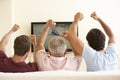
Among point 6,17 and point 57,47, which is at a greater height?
point 6,17

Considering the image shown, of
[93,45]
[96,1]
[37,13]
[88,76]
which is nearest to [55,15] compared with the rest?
[37,13]

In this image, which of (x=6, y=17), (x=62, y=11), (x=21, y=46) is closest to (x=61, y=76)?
Answer: (x=21, y=46)

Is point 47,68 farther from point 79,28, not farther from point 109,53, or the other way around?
point 79,28

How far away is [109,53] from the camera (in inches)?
88.0

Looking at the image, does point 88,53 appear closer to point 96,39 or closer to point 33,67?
point 96,39

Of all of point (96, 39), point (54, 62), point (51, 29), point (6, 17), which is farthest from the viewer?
point (51, 29)

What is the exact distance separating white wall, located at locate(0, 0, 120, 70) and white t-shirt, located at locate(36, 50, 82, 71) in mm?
3627

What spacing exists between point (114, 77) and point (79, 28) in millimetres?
4061

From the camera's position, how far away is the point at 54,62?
6.78ft

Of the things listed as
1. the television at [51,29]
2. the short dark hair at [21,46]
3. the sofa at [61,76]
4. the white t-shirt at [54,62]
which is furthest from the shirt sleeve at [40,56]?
the television at [51,29]

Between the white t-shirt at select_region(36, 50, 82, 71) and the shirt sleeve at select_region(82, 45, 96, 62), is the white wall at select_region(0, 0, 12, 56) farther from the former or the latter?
the shirt sleeve at select_region(82, 45, 96, 62)

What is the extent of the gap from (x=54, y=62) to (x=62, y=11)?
3780mm

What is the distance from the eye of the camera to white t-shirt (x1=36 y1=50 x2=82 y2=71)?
6.75 ft

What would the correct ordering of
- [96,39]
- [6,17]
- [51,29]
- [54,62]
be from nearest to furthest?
[54,62], [96,39], [6,17], [51,29]
